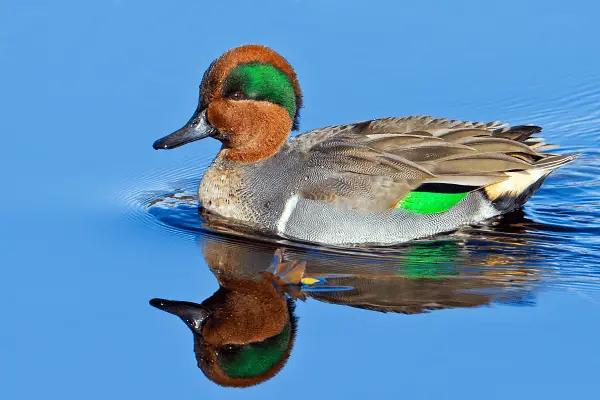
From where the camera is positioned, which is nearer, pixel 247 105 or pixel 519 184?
pixel 247 105

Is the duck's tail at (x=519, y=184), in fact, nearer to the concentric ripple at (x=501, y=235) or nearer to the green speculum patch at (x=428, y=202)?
the concentric ripple at (x=501, y=235)

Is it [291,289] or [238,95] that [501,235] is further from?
[238,95]

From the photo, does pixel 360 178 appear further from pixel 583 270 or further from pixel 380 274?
pixel 583 270

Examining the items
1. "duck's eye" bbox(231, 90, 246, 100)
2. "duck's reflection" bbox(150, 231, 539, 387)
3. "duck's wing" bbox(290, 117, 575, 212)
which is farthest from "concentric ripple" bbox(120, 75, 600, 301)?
"duck's eye" bbox(231, 90, 246, 100)

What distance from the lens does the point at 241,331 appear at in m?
6.89

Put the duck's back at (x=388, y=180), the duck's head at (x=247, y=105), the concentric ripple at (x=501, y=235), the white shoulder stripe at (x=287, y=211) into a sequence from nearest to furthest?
the concentric ripple at (x=501, y=235) < the duck's back at (x=388, y=180) < the white shoulder stripe at (x=287, y=211) < the duck's head at (x=247, y=105)

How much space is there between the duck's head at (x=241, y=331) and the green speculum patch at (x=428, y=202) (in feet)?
4.67

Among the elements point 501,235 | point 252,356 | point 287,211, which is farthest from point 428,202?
point 252,356

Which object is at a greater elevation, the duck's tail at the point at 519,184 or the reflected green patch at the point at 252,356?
the duck's tail at the point at 519,184

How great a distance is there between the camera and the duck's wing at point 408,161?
826 centimetres

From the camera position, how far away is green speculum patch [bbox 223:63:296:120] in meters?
8.48

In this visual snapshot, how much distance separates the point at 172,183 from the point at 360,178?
2051mm

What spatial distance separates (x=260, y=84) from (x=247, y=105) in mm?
197

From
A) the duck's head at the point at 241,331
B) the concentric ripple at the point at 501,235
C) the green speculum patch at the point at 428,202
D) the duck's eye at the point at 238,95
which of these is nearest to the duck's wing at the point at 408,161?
the green speculum patch at the point at 428,202
